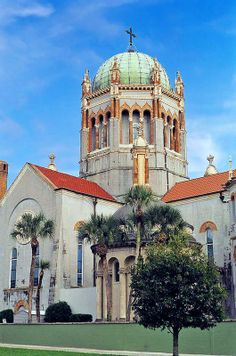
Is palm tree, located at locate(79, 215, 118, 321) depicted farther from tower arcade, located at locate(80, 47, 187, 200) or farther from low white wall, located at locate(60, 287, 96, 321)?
tower arcade, located at locate(80, 47, 187, 200)

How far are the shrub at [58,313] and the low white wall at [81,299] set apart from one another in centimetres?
91

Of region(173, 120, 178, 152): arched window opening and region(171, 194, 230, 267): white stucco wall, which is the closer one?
region(171, 194, 230, 267): white stucco wall

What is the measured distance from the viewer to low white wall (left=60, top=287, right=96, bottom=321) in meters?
43.3

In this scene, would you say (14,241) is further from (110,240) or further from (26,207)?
(110,240)

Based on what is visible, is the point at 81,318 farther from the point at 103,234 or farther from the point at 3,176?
the point at 3,176

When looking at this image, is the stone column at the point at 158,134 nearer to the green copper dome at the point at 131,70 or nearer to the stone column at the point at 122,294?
the green copper dome at the point at 131,70

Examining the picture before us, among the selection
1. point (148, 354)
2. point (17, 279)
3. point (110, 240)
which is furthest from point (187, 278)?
point (17, 279)

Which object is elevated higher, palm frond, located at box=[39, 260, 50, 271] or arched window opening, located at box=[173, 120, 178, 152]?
arched window opening, located at box=[173, 120, 178, 152]

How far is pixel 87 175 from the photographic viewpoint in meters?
60.8

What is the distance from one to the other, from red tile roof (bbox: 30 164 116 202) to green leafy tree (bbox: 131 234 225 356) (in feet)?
88.8

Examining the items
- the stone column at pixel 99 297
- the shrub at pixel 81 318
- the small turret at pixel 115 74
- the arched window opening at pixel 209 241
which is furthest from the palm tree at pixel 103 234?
the small turret at pixel 115 74

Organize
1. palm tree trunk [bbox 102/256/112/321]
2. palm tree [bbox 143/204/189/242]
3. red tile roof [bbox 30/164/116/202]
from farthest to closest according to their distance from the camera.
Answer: red tile roof [bbox 30/164/116/202] < palm tree trunk [bbox 102/256/112/321] < palm tree [bbox 143/204/189/242]

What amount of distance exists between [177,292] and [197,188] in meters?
31.0

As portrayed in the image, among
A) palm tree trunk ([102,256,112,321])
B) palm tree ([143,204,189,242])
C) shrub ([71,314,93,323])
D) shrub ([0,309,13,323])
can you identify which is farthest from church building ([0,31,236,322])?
palm tree ([143,204,189,242])
